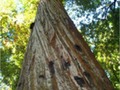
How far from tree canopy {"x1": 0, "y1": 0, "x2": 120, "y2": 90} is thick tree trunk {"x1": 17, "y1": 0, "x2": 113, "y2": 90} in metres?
6.81

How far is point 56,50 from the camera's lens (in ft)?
8.01

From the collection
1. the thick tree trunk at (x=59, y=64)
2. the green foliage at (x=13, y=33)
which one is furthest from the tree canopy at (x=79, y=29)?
the thick tree trunk at (x=59, y=64)

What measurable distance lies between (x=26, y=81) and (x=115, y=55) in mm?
10031

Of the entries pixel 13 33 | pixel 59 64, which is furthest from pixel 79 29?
pixel 59 64

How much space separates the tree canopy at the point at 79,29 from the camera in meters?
9.75

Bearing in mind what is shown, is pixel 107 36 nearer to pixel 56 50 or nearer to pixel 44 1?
pixel 44 1

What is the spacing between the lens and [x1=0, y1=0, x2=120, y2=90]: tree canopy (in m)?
9.75

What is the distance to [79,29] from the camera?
10.5m

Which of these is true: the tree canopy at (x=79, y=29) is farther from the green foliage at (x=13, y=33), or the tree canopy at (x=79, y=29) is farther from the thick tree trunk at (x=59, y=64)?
the thick tree trunk at (x=59, y=64)

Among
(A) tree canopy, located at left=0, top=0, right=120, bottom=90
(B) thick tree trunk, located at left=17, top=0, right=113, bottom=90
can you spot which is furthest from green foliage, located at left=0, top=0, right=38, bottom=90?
(B) thick tree trunk, located at left=17, top=0, right=113, bottom=90

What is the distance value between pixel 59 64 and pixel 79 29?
27.6 ft

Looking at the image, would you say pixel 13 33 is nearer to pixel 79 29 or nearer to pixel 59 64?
pixel 79 29

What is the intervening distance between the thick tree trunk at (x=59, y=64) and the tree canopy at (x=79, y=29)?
22.4 ft

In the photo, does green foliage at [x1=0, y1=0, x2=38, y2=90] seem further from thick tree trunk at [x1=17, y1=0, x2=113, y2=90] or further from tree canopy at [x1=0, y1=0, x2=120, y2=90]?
thick tree trunk at [x1=17, y1=0, x2=113, y2=90]
